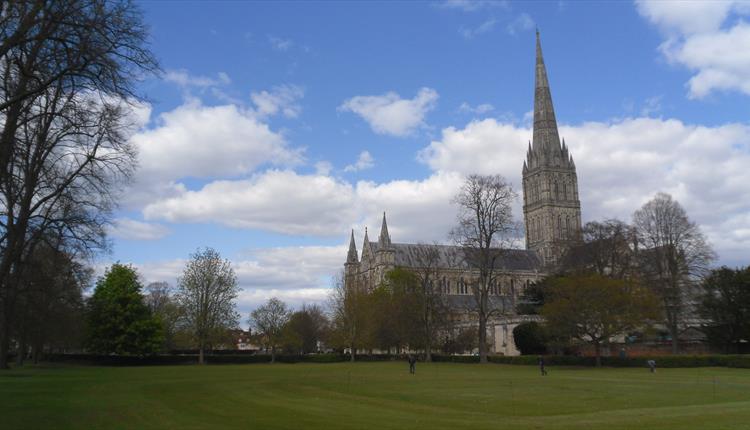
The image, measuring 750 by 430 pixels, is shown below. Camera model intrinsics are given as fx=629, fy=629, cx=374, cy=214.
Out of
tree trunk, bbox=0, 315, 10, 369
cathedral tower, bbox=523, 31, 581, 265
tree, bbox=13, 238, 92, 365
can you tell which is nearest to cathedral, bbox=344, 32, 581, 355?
cathedral tower, bbox=523, 31, 581, 265

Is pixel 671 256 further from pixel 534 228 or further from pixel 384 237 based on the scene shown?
pixel 534 228

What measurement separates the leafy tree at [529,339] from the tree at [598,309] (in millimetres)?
13290

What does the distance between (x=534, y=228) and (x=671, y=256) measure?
269 feet

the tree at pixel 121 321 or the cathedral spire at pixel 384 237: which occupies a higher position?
the cathedral spire at pixel 384 237

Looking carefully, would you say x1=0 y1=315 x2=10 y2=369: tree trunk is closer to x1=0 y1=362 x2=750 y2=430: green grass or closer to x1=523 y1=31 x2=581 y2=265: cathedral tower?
x1=0 y1=362 x2=750 y2=430: green grass

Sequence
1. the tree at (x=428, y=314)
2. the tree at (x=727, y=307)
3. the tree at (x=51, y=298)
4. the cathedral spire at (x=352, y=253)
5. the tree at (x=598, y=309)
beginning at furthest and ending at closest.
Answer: the cathedral spire at (x=352, y=253) < the tree at (x=428, y=314) < the tree at (x=727, y=307) < the tree at (x=598, y=309) < the tree at (x=51, y=298)

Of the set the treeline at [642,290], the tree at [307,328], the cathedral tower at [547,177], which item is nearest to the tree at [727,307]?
the treeline at [642,290]

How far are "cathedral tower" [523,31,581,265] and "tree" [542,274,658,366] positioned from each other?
3288 inches

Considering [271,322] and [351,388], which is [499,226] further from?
[271,322]

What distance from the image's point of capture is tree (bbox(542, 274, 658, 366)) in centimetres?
5044

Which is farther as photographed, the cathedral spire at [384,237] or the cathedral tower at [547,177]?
the cathedral tower at [547,177]

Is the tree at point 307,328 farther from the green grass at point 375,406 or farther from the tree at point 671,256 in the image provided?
the green grass at point 375,406

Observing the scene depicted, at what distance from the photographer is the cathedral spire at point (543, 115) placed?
446ft

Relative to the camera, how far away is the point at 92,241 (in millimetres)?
26984
